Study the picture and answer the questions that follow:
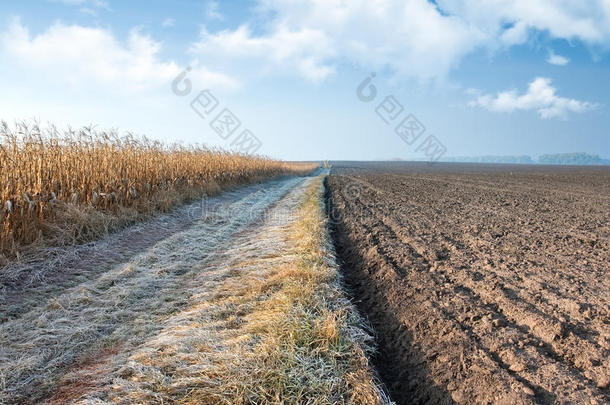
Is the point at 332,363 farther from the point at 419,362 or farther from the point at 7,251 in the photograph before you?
the point at 7,251

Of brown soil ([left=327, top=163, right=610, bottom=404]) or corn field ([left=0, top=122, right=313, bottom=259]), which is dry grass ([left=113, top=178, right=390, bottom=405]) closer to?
brown soil ([left=327, top=163, right=610, bottom=404])

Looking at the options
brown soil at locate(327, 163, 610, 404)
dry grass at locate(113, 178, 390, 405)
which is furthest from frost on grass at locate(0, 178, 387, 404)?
brown soil at locate(327, 163, 610, 404)

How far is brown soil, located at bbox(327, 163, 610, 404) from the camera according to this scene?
2.55 meters

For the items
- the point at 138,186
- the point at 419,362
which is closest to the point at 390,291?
the point at 419,362

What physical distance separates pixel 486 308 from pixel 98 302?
12.9 ft

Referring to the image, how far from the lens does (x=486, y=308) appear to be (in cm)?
359

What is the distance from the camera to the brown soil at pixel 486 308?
2549mm

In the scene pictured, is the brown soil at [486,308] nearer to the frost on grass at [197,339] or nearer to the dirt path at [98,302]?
the frost on grass at [197,339]

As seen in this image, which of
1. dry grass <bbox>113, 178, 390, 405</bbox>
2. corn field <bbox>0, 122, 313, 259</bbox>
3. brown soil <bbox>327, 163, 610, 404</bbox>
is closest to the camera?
dry grass <bbox>113, 178, 390, 405</bbox>

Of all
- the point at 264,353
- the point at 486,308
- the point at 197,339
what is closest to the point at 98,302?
the point at 197,339

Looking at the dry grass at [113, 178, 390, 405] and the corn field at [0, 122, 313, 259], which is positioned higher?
the corn field at [0, 122, 313, 259]

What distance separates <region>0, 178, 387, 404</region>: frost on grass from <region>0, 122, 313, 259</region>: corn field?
5.42 feet

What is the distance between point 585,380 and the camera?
2510 millimetres

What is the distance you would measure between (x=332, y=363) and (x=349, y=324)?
0.72m
